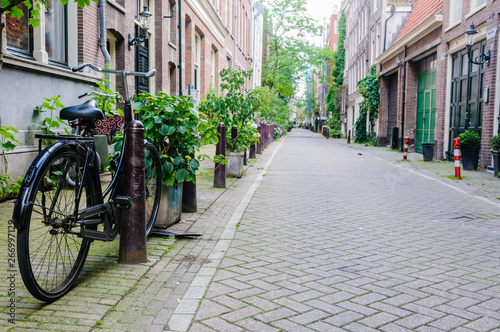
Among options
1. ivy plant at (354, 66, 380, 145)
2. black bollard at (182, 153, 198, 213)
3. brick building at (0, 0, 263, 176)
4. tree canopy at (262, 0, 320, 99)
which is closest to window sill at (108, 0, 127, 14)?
brick building at (0, 0, 263, 176)

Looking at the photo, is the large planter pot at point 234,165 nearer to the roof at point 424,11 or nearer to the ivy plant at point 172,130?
the ivy plant at point 172,130

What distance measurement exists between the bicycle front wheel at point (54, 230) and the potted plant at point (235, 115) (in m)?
7.32

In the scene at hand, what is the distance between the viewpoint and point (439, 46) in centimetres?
1797

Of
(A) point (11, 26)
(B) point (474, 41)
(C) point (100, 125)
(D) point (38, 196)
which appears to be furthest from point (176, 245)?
(B) point (474, 41)

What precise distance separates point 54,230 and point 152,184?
188cm

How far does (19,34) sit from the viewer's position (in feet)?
26.1

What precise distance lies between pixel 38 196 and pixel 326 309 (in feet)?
6.54

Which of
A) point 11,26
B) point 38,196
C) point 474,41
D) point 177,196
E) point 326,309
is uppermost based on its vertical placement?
point 474,41

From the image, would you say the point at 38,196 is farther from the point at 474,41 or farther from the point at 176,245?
the point at 474,41

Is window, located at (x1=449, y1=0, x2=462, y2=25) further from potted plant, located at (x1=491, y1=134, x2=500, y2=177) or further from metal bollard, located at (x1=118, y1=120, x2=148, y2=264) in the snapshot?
metal bollard, located at (x1=118, y1=120, x2=148, y2=264)

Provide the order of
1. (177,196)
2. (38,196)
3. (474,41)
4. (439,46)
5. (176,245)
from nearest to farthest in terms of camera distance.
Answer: (38,196)
(176,245)
(177,196)
(474,41)
(439,46)

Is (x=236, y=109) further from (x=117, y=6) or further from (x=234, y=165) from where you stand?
(x=117, y=6)

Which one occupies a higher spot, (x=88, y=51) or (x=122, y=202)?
(x=88, y=51)

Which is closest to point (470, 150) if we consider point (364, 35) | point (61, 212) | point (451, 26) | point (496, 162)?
point (496, 162)
